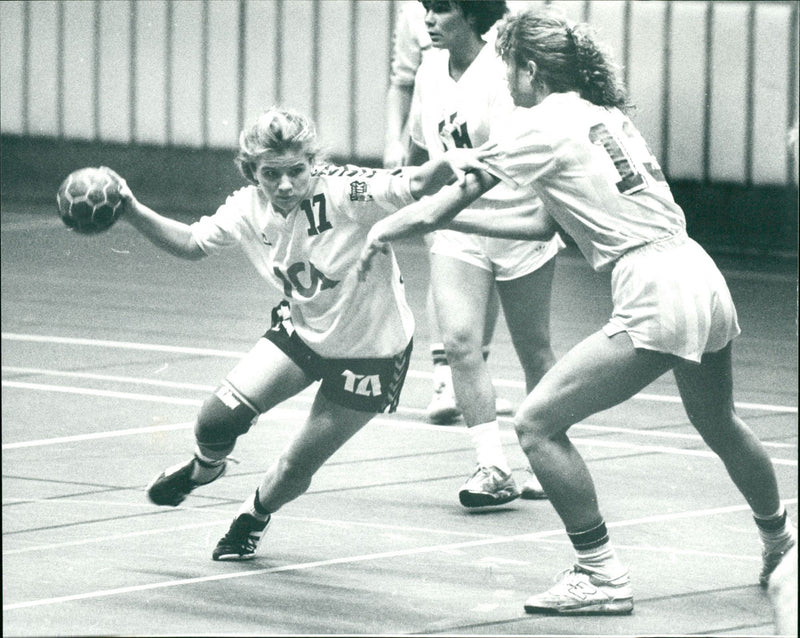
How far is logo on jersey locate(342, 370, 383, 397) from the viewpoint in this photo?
697 cm

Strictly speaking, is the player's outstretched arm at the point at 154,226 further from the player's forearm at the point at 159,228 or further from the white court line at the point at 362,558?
the white court line at the point at 362,558

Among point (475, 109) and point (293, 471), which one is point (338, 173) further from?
point (475, 109)

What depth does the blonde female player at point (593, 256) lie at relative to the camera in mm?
6266

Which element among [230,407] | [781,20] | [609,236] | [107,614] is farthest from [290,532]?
[781,20]

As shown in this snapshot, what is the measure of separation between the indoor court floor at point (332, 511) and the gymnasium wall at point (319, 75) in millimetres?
3805

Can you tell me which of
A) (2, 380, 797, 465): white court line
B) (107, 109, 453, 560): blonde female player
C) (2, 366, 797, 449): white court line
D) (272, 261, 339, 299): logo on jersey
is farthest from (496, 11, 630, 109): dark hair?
(2, 366, 797, 449): white court line

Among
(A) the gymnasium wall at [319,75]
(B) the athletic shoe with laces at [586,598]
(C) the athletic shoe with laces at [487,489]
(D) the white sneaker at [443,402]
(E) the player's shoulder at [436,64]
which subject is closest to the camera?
(B) the athletic shoe with laces at [586,598]

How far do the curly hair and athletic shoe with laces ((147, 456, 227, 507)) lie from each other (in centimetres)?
114

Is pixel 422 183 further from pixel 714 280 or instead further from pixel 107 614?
pixel 107 614

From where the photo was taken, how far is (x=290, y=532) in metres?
7.61

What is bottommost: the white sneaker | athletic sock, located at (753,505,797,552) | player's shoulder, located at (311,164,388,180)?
the white sneaker

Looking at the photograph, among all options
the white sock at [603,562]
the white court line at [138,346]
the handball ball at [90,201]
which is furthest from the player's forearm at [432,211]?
the white court line at [138,346]

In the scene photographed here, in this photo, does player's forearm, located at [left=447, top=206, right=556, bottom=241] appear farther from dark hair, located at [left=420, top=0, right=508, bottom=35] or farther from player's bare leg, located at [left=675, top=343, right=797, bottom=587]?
dark hair, located at [left=420, top=0, right=508, bottom=35]

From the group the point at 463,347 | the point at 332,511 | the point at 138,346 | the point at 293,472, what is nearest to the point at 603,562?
the point at 293,472
